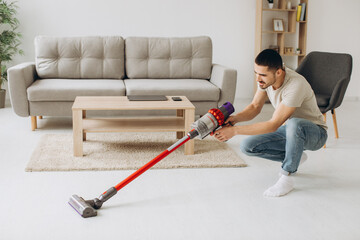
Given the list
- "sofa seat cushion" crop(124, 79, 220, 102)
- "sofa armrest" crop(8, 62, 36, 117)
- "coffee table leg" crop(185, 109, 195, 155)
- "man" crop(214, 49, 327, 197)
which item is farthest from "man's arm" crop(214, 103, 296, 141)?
"sofa armrest" crop(8, 62, 36, 117)

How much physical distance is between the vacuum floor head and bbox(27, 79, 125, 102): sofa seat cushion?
1.71m

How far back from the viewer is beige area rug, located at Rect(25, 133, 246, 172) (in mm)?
2854

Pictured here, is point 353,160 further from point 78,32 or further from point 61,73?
point 78,32

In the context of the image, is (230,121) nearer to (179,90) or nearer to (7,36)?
(179,90)

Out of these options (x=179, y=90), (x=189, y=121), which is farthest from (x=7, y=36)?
(x=189, y=121)

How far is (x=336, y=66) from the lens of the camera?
3.63 m

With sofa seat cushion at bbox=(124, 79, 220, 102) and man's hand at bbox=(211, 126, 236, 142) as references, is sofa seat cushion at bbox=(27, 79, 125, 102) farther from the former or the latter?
man's hand at bbox=(211, 126, 236, 142)

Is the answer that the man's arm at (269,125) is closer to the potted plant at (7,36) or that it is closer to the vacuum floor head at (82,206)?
the vacuum floor head at (82,206)

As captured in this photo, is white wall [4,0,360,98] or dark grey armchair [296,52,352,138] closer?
dark grey armchair [296,52,352,138]

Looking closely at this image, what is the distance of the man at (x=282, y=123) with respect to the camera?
2.24 meters

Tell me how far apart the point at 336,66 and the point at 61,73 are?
249 cm

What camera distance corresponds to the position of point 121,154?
3.10 metres

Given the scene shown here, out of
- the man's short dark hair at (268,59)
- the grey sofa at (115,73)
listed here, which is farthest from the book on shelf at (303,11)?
the man's short dark hair at (268,59)

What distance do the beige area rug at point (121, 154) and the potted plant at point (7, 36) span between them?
5.36ft
